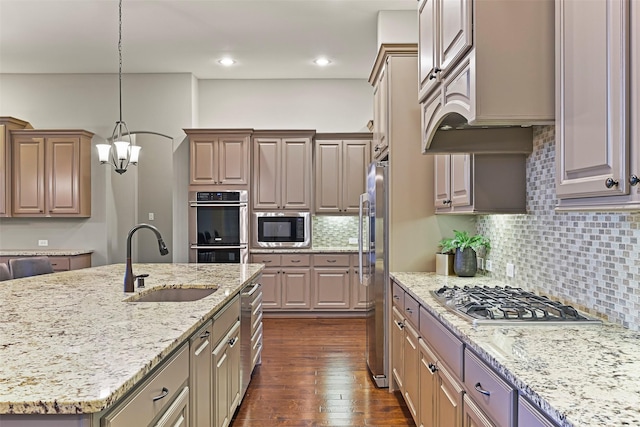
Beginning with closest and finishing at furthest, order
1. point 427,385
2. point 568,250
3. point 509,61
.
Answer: point 509,61, point 568,250, point 427,385

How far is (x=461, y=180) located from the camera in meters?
2.65

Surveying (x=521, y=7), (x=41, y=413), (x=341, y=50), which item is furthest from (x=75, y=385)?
(x=341, y=50)

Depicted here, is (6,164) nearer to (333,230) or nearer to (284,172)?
(284,172)

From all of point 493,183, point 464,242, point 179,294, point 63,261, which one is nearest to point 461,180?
point 493,183

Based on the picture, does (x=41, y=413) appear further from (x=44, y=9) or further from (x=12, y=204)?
(x=12, y=204)

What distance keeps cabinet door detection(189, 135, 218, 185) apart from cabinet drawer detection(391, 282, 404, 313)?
11.2ft

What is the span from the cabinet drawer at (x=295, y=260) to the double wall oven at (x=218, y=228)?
19.9 inches

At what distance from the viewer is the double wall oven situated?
573 cm

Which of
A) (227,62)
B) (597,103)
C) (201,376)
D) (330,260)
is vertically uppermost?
(227,62)

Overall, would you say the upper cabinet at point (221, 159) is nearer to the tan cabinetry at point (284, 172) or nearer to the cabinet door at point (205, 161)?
the cabinet door at point (205, 161)

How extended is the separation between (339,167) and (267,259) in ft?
5.38

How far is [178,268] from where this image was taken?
3.71 m

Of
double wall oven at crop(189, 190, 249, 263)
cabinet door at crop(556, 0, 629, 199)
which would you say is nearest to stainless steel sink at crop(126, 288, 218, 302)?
cabinet door at crop(556, 0, 629, 199)

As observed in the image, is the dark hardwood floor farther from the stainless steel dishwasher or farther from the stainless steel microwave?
the stainless steel microwave
